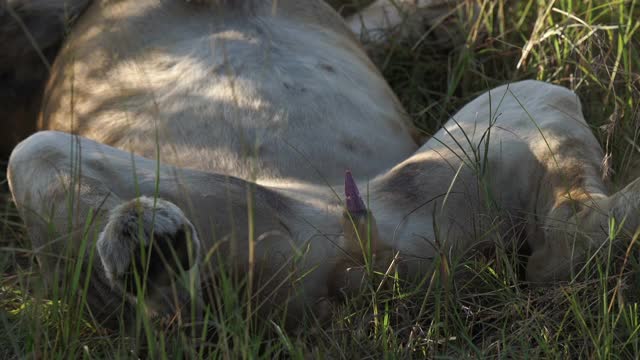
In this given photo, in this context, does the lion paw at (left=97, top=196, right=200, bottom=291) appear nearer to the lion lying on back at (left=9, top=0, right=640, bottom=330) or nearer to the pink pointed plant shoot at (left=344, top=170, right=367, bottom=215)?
the lion lying on back at (left=9, top=0, right=640, bottom=330)

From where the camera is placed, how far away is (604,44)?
2.87 m

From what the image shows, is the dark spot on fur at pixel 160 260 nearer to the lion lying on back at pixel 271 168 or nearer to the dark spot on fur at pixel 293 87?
the lion lying on back at pixel 271 168

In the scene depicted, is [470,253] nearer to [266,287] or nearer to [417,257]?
[417,257]

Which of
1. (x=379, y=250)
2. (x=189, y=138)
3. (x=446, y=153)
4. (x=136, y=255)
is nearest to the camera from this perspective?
(x=136, y=255)

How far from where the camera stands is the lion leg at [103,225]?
1.85m

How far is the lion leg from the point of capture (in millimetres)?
1854

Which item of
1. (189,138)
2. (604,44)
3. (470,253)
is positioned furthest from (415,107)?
Result: (470,253)

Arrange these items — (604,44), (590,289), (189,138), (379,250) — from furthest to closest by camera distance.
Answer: (604,44) < (189,138) < (379,250) < (590,289)

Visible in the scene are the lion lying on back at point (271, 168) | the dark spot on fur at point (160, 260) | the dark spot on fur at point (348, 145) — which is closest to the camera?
the dark spot on fur at point (160, 260)

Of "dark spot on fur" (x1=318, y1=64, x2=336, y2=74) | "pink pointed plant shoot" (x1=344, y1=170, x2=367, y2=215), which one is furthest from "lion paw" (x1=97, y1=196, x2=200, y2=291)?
"dark spot on fur" (x1=318, y1=64, x2=336, y2=74)

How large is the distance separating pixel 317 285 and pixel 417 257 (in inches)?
7.8

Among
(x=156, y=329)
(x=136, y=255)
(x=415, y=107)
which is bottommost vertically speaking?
(x=415, y=107)

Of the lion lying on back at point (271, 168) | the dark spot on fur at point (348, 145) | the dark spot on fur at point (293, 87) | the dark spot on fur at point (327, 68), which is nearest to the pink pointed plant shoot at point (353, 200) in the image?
the lion lying on back at point (271, 168)

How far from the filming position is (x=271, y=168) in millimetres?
2486
